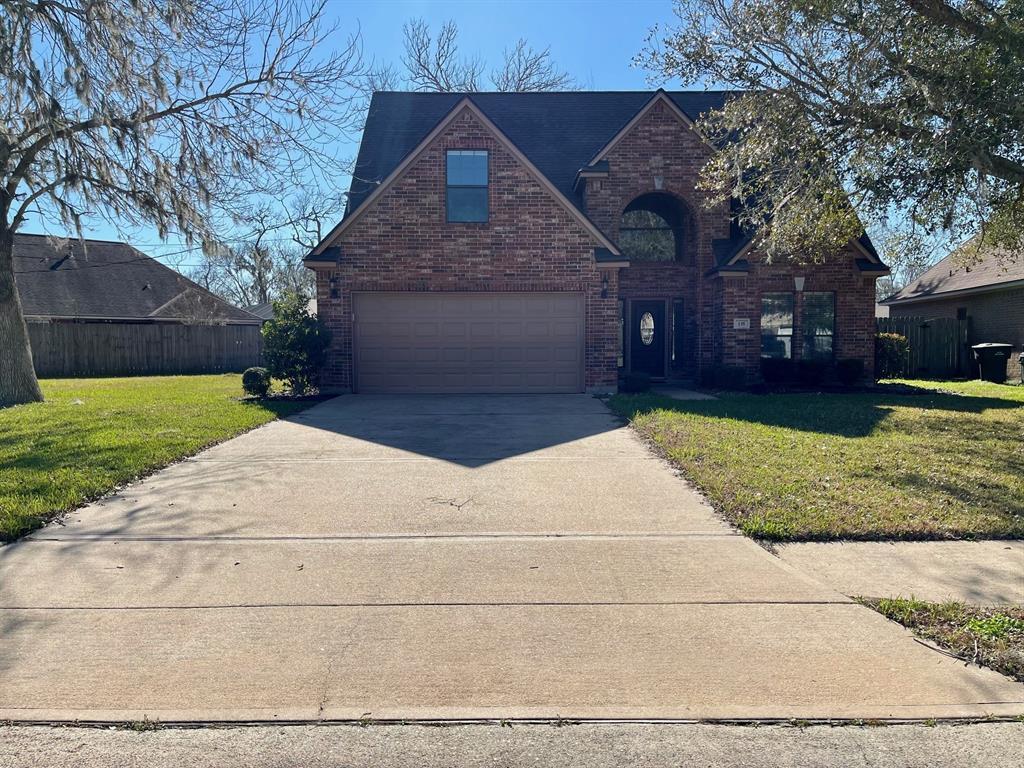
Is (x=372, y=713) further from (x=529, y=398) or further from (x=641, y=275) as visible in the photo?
(x=641, y=275)

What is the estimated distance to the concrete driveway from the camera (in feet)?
10.0

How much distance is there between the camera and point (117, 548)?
16.6 feet

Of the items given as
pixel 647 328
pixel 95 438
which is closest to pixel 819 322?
pixel 647 328

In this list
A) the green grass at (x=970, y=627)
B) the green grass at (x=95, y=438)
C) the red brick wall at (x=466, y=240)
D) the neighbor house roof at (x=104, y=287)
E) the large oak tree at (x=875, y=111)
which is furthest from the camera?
the neighbor house roof at (x=104, y=287)

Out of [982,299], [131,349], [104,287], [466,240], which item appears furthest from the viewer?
[104,287]

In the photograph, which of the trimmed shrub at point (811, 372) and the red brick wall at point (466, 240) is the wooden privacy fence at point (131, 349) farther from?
the trimmed shrub at point (811, 372)

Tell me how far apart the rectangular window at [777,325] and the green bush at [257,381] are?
11.7 m

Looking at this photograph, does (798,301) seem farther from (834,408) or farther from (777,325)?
(834,408)

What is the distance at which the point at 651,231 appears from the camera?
59.8 ft

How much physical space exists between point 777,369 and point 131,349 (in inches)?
968

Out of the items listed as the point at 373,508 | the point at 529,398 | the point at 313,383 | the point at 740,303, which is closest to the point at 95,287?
the point at 313,383

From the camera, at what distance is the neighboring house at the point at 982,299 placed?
2047cm

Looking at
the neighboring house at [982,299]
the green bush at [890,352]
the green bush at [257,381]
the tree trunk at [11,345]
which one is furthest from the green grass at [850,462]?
the tree trunk at [11,345]

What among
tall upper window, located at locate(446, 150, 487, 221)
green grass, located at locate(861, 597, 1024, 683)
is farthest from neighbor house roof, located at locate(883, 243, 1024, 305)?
green grass, located at locate(861, 597, 1024, 683)
